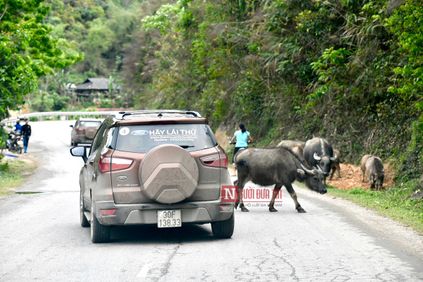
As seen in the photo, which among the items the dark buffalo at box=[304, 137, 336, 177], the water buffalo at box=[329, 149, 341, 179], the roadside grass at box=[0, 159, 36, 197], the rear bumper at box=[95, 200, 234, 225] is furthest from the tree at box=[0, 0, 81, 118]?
the rear bumper at box=[95, 200, 234, 225]

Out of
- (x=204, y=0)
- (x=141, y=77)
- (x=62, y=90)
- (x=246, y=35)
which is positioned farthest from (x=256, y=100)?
(x=62, y=90)

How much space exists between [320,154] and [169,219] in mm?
15095

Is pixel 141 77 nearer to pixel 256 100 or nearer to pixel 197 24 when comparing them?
pixel 197 24

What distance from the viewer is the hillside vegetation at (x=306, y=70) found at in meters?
25.3

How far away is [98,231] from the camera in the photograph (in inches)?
538

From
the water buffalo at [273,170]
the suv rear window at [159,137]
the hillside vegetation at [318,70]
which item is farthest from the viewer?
the hillside vegetation at [318,70]

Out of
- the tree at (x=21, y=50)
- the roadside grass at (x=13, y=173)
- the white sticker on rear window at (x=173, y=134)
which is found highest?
the tree at (x=21, y=50)

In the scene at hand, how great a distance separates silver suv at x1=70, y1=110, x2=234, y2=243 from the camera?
13.1 meters

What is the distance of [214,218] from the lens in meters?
13.5

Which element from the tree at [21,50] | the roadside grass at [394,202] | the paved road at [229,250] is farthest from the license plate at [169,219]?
the tree at [21,50]

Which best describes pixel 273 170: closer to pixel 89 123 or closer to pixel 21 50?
pixel 21 50

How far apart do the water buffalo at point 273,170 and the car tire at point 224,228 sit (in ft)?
14.0

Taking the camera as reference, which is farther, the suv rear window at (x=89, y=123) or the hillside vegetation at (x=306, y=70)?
the suv rear window at (x=89, y=123)

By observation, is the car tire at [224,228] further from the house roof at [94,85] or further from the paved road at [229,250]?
the house roof at [94,85]
